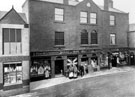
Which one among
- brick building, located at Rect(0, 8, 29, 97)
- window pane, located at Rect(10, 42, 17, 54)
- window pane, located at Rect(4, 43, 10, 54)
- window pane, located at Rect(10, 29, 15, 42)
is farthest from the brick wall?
window pane, located at Rect(4, 43, 10, 54)

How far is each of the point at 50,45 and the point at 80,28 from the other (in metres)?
5.92

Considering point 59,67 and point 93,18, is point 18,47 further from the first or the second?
point 93,18

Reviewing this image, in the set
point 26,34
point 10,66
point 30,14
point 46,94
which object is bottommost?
point 46,94

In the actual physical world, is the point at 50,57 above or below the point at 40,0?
below

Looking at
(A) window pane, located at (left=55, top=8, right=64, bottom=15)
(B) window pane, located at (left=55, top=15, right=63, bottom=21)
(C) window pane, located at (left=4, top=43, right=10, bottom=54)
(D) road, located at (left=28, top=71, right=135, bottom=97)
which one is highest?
(A) window pane, located at (left=55, top=8, right=64, bottom=15)

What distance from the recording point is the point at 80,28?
837 inches

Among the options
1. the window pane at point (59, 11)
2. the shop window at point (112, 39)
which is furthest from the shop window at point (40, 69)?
the shop window at point (112, 39)

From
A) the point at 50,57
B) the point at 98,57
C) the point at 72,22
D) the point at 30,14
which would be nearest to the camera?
the point at 30,14

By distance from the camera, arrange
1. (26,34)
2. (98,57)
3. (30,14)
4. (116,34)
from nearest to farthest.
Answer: (26,34) < (30,14) < (98,57) < (116,34)

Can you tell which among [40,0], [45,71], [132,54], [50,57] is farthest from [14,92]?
[132,54]

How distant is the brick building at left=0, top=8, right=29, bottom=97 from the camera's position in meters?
13.1

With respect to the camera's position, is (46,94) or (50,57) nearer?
(46,94)

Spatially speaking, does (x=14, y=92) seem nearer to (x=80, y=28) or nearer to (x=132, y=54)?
(x=80, y=28)

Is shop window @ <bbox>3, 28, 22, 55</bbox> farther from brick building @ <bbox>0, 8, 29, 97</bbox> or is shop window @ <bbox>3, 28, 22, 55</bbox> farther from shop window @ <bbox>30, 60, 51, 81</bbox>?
shop window @ <bbox>30, 60, 51, 81</bbox>
